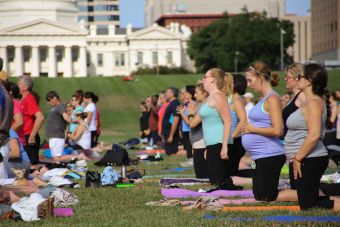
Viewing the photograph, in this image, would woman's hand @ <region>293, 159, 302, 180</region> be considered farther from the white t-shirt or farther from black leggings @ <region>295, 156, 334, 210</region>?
the white t-shirt

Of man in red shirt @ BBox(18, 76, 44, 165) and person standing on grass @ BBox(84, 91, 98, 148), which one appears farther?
person standing on grass @ BBox(84, 91, 98, 148)

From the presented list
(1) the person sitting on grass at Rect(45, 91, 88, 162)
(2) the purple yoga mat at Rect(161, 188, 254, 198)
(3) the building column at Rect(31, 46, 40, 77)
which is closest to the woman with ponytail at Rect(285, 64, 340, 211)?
(2) the purple yoga mat at Rect(161, 188, 254, 198)

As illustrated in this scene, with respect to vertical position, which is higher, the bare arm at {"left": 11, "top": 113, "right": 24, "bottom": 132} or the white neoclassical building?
the bare arm at {"left": 11, "top": 113, "right": 24, "bottom": 132}

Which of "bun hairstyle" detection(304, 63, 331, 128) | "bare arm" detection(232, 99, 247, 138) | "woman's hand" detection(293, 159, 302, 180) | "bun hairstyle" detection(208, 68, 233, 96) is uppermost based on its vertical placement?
"bun hairstyle" detection(304, 63, 331, 128)

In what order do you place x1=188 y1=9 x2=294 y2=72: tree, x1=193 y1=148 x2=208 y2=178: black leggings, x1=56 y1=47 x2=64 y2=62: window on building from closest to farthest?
x1=193 y1=148 x2=208 y2=178: black leggings < x1=188 y1=9 x2=294 y2=72: tree < x1=56 y1=47 x2=64 y2=62: window on building

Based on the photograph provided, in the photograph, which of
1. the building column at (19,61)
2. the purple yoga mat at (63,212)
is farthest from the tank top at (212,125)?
the building column at (19,61)

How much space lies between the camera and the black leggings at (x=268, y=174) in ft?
38.2

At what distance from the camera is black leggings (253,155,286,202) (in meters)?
11.7

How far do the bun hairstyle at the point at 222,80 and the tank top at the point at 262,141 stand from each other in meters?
1.65

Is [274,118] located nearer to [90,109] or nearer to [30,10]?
[90,109]

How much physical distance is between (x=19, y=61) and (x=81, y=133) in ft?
413

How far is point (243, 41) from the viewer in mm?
117750

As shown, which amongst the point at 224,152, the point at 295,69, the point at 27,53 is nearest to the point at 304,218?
the point at 295,69

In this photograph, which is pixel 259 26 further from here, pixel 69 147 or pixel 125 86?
pixel 69 147
